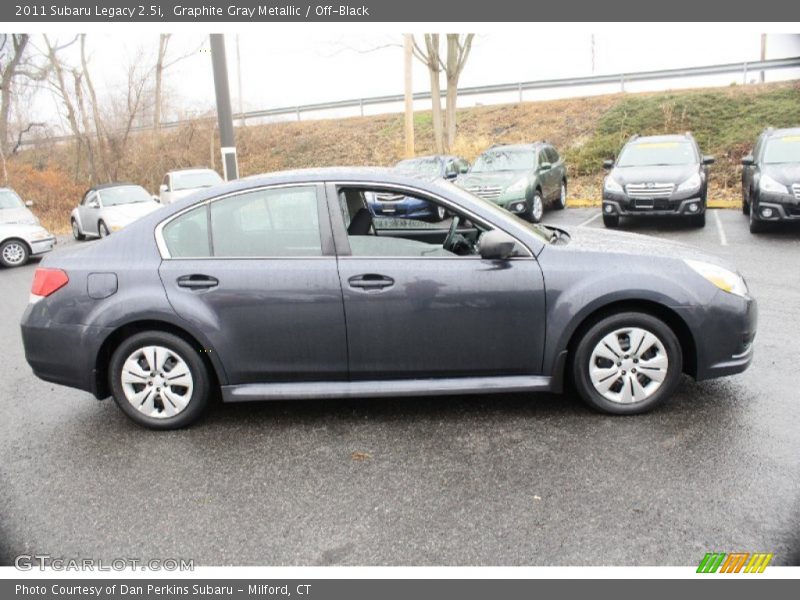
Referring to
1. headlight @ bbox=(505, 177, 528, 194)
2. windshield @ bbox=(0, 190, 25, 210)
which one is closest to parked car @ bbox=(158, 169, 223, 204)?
windshield @ bbox=(0, 190, 25, 210)

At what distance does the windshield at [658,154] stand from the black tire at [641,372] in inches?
359

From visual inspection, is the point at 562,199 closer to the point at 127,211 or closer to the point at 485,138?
the point at 485,138

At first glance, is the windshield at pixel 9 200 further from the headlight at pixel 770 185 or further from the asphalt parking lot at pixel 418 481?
the headlight at pixel 770 185

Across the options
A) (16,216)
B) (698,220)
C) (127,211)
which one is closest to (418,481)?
(698,220)

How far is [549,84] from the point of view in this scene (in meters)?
26.6

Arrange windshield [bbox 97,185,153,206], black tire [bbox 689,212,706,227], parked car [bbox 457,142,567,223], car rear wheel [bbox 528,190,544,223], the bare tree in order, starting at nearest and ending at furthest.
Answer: black tire [bbox 689,212,706,227] < parked car [bbox 457,142,567,223] < car rear wheel [bbox 528,190,544,223] < windshield [bbox 97,185,153,206] < the bare tree

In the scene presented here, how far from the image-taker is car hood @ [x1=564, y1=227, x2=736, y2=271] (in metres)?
4.23

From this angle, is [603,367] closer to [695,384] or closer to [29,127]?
[695,384]

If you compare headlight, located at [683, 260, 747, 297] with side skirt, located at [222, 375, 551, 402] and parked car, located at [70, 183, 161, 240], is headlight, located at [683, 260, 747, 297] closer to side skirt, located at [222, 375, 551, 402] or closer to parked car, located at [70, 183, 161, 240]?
side skirt, located at [222, 375, 551, 402]

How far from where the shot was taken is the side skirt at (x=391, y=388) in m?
4.15

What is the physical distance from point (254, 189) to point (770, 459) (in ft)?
11.4

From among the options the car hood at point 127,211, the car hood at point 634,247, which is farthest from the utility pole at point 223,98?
the car hood at point 634,247

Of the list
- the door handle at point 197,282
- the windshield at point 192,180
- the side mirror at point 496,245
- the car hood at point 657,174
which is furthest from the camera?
the windshield at point 192,180

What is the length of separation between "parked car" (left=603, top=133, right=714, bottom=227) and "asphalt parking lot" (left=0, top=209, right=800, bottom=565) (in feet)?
23.4
